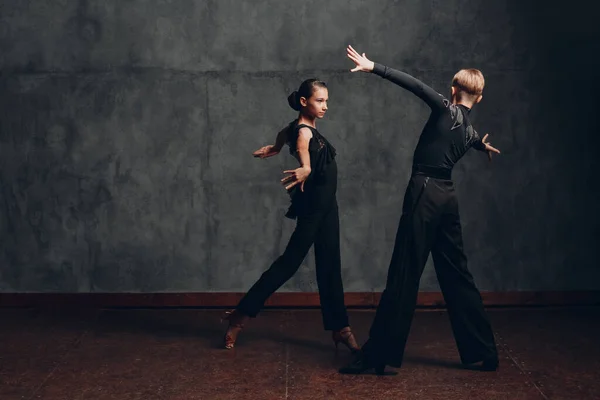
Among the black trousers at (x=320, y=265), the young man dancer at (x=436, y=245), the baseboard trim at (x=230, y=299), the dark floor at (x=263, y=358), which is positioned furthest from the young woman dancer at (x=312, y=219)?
the baseboard trim at (x=230, y=299)

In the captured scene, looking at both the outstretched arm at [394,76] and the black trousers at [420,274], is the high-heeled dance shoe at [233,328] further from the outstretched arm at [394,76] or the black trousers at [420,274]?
the outstretched arm at [394,76]

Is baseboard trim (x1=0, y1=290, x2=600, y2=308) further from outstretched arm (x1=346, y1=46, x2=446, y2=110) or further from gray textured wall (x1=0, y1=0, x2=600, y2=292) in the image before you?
outstretched arm (x1=346, y1=46, x2=446, y2=110)

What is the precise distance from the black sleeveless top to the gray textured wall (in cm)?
103

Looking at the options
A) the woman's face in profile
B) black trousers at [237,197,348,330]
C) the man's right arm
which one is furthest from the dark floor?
the man's right arm

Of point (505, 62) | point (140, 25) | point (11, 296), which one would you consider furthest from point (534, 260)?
point (11, 296)

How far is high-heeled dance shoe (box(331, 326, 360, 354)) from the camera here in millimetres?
5949

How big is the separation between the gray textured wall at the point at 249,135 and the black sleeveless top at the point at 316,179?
3.37 feet

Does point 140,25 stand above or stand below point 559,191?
above

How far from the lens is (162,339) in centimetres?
629

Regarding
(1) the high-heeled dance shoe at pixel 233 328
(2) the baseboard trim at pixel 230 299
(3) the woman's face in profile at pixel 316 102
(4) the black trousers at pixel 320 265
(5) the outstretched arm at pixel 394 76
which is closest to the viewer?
(5) the outstretched arm at pixel 394 76

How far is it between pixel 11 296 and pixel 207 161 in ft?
5.88

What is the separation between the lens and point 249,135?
22.5ft

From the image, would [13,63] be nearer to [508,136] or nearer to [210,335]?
[210,335]

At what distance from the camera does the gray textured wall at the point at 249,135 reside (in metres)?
6.78
